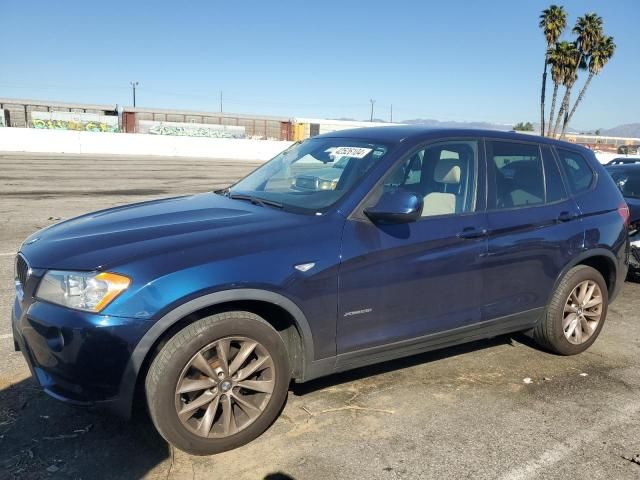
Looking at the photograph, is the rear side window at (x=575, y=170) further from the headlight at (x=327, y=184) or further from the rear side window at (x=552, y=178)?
the headlight at (x=327, y=184)

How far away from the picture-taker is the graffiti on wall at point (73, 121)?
47281 mm

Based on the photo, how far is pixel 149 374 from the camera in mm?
2734

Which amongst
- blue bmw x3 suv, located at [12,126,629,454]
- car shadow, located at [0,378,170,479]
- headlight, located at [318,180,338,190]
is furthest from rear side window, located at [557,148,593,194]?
car shadow, located at [0,378,170,479]

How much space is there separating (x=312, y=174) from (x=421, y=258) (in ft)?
3.24

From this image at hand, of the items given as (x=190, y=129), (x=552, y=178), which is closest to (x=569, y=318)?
(x=552, y=178)

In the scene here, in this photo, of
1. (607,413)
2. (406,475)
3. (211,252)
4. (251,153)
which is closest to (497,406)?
(607,413)

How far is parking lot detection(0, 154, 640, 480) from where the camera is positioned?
2844 millimetres

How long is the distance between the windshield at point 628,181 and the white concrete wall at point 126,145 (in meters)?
29.9

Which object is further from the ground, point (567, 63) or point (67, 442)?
point (567, 63)

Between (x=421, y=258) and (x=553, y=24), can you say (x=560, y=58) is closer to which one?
(x=553, y=24)

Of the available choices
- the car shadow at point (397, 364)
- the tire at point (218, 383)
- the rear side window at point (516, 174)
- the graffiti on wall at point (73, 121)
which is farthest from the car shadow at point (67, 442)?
the graffiti on wall at point (73, 121)

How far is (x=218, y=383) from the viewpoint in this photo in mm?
2896

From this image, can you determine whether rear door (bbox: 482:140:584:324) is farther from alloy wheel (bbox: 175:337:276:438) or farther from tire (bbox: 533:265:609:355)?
alloy wheel (bbox: 175:337:276:438)

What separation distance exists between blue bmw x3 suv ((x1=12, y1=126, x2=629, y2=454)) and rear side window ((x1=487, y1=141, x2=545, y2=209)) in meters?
0.01
